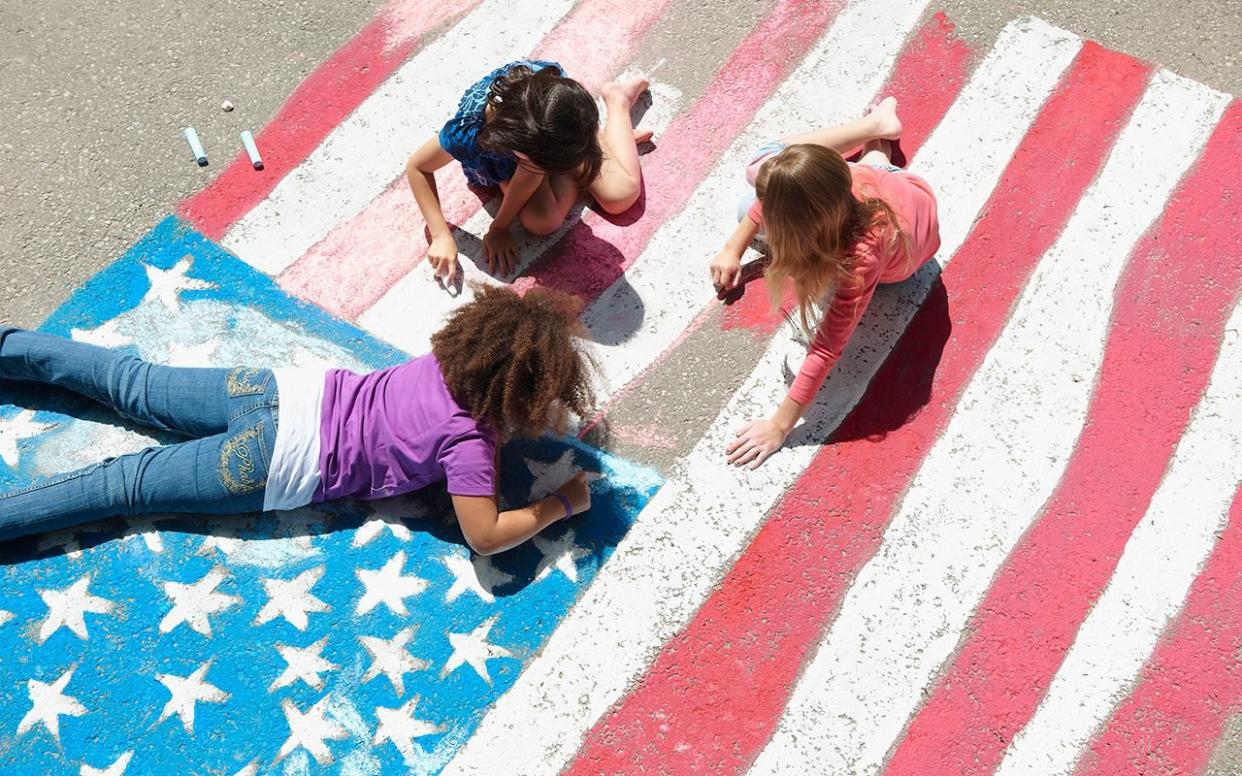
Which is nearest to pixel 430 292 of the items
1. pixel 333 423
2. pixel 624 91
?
pixel 333 423

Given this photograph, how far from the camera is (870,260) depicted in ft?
10.0

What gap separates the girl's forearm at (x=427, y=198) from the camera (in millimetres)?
3664

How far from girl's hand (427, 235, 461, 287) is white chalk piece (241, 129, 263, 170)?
33.3 inches

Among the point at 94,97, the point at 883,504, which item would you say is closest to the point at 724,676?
the point at 883,504

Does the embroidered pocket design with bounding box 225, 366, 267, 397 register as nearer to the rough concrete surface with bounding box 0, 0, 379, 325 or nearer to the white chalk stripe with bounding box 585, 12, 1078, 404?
the rough concrete surface with bounding box 0, 0, 379, 325

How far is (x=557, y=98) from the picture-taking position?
311 centimetres

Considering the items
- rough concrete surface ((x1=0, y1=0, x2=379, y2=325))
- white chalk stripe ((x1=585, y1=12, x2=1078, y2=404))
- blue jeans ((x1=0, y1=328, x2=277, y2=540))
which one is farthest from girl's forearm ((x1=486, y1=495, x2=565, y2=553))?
rough concrete surface ((x1=0, y1=0, x2=379, y2=325))

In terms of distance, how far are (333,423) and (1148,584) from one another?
8.95ft

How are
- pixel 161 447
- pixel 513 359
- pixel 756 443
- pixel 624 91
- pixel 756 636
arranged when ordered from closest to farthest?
1. pixel 513 359
2. pixel 756 636
3. pixel 161 447
4. pixel 756 443
5. pixel 624 91

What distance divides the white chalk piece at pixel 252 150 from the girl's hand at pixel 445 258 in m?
0.85

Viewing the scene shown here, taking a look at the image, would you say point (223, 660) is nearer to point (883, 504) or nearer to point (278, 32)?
point (883, 504)

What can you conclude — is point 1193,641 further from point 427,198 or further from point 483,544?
point 427,198

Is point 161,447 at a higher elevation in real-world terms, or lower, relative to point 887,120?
lower

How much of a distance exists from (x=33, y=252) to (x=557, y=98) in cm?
219
